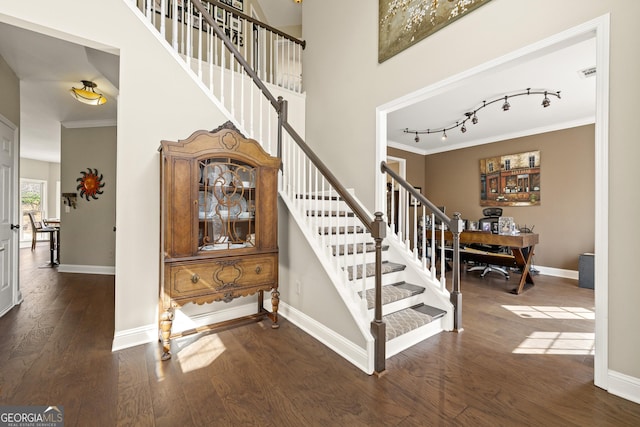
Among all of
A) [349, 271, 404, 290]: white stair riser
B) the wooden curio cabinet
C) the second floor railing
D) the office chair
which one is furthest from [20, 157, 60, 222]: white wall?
the office chair

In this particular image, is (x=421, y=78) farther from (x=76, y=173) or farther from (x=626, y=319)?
(x=76, y=173)

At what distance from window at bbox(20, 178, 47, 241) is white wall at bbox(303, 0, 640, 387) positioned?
10.1 meters

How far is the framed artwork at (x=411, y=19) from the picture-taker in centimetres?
257

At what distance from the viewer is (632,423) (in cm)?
146

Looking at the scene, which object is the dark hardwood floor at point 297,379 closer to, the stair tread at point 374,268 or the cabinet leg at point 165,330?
the cabinet leg at point 165,330

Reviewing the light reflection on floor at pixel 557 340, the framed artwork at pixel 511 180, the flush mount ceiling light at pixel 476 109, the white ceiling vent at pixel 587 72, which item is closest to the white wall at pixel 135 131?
the light reflection on floor at pixel 557 340

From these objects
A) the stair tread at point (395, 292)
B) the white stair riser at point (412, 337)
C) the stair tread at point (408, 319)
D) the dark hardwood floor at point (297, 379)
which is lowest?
the dark hardwood floor at point (297, 379)

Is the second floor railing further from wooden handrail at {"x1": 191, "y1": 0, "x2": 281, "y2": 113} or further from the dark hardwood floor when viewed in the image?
the dark hardwood floor

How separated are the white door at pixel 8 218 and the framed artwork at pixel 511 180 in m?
7.64

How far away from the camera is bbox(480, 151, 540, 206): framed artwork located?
209 inches

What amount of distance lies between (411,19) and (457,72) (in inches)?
34.9

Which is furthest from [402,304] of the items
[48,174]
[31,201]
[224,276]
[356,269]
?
[48,174]

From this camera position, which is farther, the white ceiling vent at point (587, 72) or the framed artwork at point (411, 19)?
the white ceiling vent at point (587, 72)

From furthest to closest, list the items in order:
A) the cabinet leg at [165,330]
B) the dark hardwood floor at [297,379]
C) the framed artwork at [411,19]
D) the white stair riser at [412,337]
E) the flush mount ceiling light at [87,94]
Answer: the flush mount ceiling light at [87,94] < the framed artwork at [411,19] < the white stair riser at [412,337] < the cabinet leg at [165,330] < the dark hardwood floor at [297,379]
